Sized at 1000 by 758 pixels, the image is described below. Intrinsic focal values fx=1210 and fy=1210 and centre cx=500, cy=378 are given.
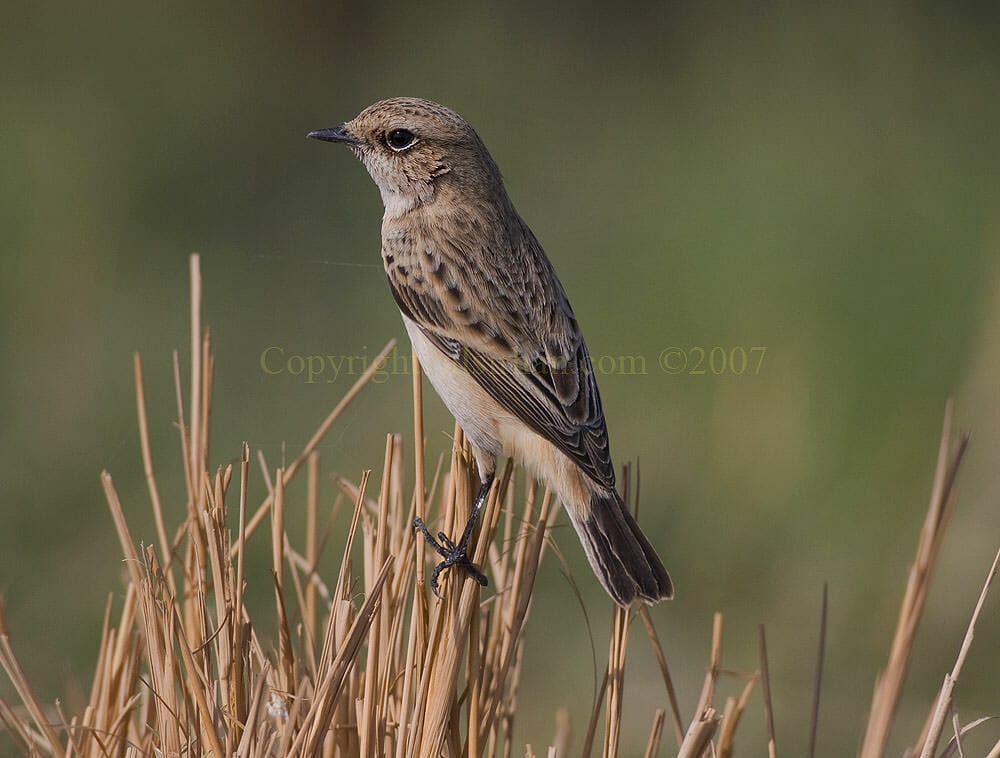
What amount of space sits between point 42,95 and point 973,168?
6537 millimetres

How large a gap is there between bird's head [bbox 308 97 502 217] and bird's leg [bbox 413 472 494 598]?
155 centimetres

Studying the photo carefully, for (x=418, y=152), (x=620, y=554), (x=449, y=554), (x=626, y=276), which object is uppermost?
(x=418, y=152)

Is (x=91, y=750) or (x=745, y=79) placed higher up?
(x=745, y=79)

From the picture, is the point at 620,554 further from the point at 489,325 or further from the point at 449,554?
the point at 489,325

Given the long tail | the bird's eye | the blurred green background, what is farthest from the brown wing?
the blurred green background

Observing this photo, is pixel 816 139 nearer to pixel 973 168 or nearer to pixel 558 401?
pixel 973 168

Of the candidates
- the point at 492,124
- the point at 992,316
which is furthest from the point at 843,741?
the point at 492,124

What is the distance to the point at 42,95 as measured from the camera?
28.7ft

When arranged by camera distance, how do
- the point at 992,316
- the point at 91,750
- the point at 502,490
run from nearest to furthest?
1. the point at 91,750
2. the point at 502,490
3. the point at 992,316

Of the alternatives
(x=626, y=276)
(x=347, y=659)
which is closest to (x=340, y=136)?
(x=347, y=659)

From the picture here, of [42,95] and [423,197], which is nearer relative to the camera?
[423,197]

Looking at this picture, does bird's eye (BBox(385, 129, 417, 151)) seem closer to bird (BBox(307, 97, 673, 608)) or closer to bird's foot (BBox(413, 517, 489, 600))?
bird (BBox(307, 97, 673, 608))

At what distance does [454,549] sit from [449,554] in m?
0.02

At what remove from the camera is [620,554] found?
364 cm
